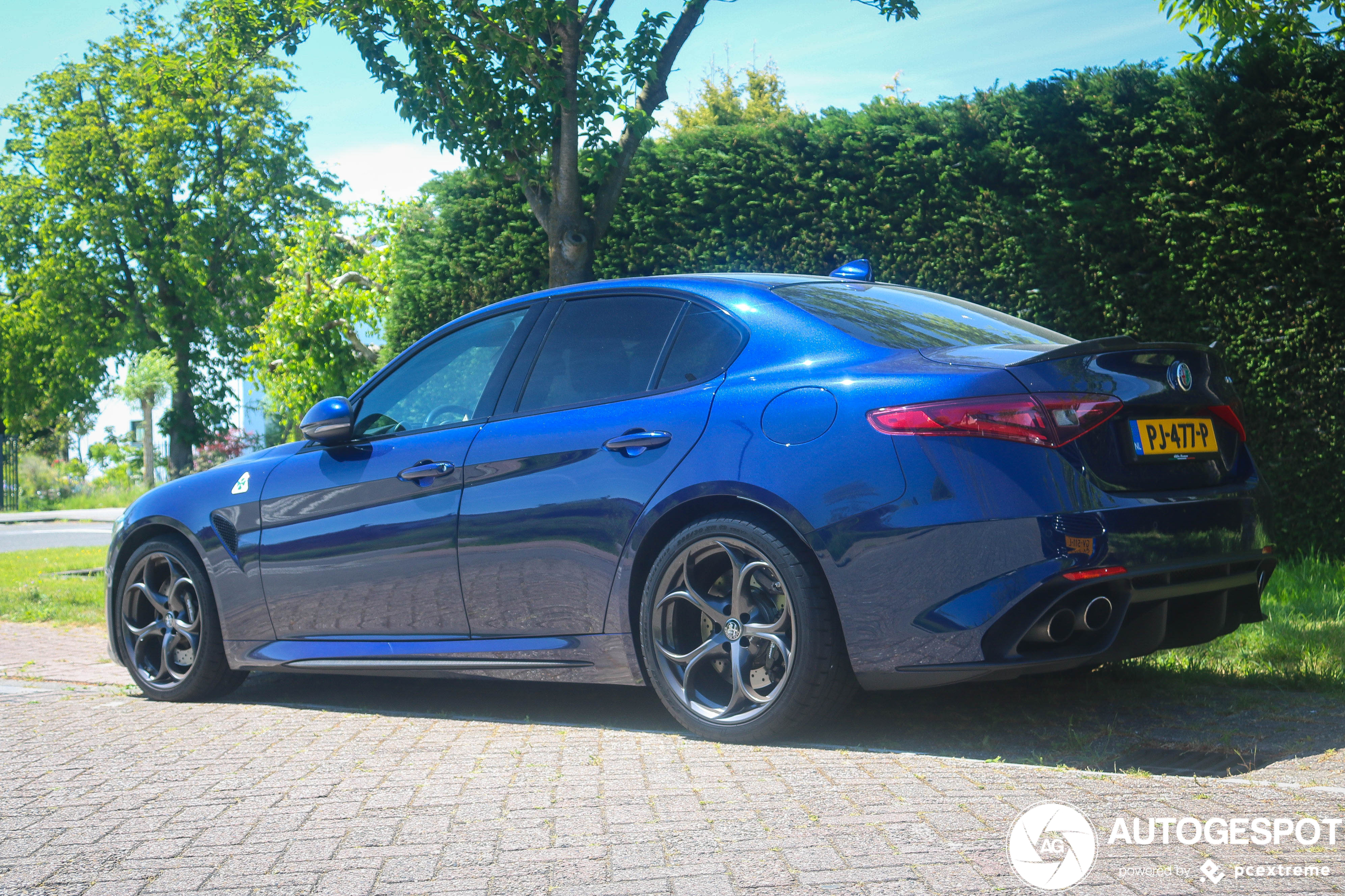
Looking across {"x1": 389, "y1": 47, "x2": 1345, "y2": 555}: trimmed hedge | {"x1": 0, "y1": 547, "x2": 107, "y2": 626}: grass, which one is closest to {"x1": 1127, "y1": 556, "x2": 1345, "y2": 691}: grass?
{"x1": 389, "y1": 47, "x2": 1345, "y2": 555}: trimmed hedge

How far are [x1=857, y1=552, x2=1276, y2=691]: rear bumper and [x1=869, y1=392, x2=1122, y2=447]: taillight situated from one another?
1.34 ft

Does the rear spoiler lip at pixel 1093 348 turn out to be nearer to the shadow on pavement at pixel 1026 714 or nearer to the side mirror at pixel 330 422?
the shadow on pavement at pixel 1026 714

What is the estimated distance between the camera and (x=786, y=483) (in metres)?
3.70

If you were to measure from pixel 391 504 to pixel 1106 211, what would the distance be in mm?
5419

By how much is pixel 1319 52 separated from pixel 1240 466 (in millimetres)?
4785

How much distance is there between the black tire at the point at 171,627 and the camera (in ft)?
17.7

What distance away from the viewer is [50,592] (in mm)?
10211

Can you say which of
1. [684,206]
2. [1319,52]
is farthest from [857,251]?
[1319,52]

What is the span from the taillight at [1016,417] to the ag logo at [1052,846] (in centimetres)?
100

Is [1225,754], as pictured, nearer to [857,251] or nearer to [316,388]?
[857,251]

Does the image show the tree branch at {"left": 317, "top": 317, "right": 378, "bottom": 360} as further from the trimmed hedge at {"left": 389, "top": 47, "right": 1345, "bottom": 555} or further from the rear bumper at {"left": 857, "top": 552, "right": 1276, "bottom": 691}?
the rear bumper at {"left": 857, "top": 552, "right": 1276, "bottom": 691}

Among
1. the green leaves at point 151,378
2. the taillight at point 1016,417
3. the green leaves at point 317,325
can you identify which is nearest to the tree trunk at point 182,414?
the green leaves at point 151,378

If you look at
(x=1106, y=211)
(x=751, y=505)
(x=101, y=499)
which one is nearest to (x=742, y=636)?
(x=751, y=505)

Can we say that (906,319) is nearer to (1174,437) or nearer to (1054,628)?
(1174,437)
